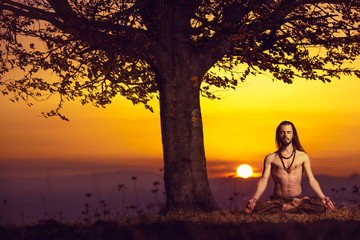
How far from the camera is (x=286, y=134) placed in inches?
529

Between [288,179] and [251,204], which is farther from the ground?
[288,179]

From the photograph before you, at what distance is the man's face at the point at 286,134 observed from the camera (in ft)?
44.1

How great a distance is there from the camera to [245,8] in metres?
15.9

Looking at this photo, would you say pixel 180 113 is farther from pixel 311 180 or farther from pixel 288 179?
pixel 311 180

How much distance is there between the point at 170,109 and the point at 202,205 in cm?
285

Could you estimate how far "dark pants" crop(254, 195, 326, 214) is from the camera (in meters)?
13.6

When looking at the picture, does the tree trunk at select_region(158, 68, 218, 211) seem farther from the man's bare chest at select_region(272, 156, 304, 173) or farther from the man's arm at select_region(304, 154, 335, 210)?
the man's arm at select_region(304, 154, 335, 210)

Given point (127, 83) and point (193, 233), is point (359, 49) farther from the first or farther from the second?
point (193, 233)

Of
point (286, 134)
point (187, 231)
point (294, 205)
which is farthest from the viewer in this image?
point (294, 205)

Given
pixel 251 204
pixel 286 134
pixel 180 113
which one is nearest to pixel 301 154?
pixel 286 134

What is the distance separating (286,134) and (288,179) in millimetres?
1132

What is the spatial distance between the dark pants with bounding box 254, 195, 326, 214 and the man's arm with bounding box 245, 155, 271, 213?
0.98 ft

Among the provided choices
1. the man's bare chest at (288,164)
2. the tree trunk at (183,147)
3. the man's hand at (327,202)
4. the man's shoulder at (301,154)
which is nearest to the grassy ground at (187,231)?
the man's hand at (327,202)

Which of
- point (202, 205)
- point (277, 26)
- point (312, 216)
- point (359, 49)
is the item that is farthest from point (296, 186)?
point (359, 49)
